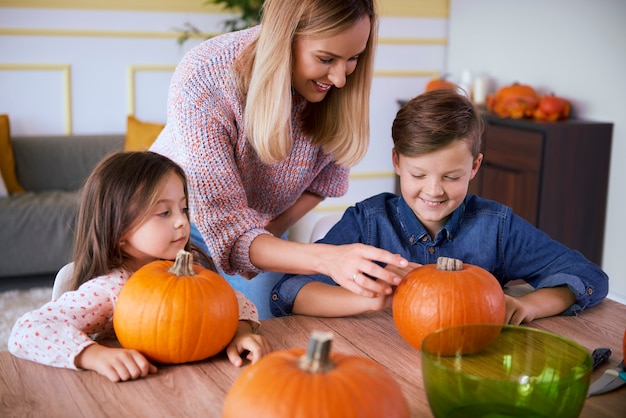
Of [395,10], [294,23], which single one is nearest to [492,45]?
[395,10]

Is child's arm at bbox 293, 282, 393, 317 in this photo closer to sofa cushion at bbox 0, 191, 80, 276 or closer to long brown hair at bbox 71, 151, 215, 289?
long brown hair at bbox 71, 151, 215, 289

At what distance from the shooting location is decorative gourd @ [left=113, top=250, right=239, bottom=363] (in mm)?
1233

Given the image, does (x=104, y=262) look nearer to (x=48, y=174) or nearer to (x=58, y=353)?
(x=58, y=353)

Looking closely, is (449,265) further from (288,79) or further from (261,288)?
(261,288)

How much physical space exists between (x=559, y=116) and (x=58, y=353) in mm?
3527

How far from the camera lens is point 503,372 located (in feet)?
3.87

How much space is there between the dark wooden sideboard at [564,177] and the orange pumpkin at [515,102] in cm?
9

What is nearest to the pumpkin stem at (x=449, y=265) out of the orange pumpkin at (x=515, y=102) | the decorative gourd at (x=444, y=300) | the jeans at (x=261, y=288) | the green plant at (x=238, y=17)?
the decorative gourd at (x=444, y=300)

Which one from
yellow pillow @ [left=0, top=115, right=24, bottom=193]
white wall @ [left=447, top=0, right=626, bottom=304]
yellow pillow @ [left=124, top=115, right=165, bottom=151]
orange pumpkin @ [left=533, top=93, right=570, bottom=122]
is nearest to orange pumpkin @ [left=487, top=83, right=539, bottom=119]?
orange pumpkin @ [left=533, top=93, right=570, bottom=122]

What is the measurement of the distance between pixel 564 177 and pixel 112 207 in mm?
3041

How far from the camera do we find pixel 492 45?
5.03 m

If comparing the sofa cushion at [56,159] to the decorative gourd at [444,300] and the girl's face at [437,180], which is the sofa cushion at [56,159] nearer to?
the girl's face at [437,180]

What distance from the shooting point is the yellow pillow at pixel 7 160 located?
437 centimetres

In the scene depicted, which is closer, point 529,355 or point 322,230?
point 529,355
